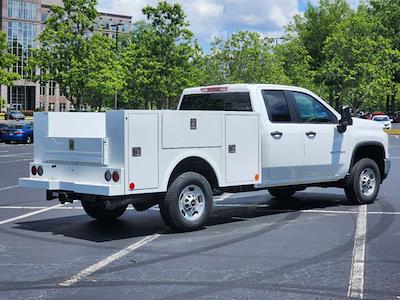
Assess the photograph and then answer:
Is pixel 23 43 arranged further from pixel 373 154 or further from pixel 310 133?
pixel 310 133

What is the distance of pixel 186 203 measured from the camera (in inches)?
346

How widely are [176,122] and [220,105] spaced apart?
215 cm

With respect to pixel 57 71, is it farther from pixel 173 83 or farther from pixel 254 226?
pixel 254 226

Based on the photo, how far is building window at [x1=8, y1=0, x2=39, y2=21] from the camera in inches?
4131

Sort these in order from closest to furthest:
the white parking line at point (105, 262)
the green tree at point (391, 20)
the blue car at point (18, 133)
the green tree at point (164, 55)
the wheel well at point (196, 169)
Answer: the white parking line at point (105, 262) < the wheel well at point (196, 169) < the blue car at point (18, 133) < the green tree at point (164, 55) < the green tree at point (391, 20)

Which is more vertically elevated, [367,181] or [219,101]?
[219,101]

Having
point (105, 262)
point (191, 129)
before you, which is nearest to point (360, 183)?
point (191, 129)

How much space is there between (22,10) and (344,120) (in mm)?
103487

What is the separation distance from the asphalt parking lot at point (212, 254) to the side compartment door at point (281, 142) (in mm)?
730

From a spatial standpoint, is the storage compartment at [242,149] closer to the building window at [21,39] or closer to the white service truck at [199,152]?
the white service truck at [199,152]

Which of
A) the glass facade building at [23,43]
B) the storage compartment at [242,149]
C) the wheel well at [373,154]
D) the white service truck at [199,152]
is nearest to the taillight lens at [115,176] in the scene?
the white service truck at [199,152]

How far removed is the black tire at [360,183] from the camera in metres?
11.3

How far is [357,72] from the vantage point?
177 ft

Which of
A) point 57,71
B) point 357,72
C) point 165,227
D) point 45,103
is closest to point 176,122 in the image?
point 165,227
